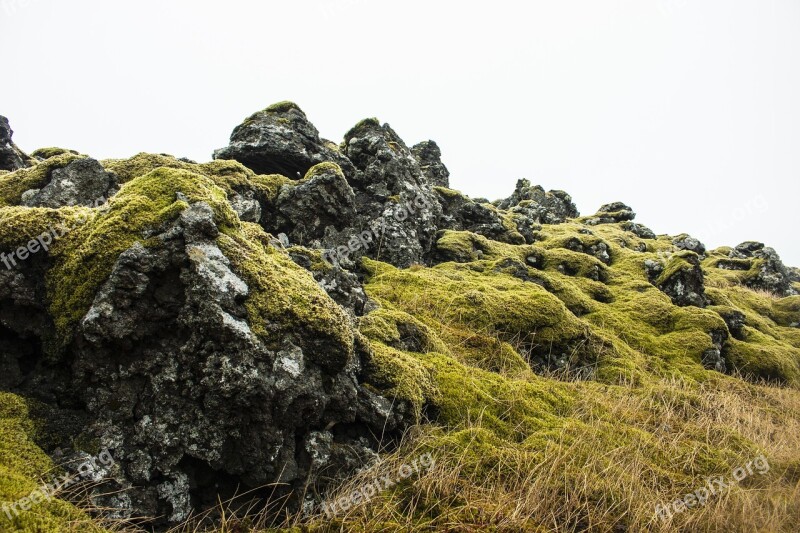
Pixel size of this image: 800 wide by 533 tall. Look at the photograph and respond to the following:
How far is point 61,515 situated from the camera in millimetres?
3188

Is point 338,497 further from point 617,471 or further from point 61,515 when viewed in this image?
point 617,471

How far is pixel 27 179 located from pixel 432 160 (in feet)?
74.6

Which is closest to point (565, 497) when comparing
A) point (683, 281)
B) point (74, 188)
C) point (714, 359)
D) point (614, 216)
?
point (74, 188)

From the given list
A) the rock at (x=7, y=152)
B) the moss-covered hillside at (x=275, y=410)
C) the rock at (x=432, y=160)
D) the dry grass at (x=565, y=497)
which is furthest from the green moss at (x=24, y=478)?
the rock at (x=432, y=160)

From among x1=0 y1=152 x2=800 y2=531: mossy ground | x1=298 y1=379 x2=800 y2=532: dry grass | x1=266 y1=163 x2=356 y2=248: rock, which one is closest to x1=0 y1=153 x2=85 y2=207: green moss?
x1=0 y1=152 x2=800 y2=531: mossy ground

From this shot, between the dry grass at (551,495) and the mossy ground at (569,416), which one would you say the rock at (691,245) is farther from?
the dry grass at (551,495)

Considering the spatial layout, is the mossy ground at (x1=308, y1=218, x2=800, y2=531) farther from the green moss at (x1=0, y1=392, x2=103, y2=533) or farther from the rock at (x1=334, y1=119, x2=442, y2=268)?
the green moss at (x1=0, y1=392, x2=103, y2=533)

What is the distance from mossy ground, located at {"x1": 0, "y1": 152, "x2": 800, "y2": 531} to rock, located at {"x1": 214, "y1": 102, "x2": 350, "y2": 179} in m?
3.62

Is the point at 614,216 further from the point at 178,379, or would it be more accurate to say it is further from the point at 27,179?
the point at 178,379

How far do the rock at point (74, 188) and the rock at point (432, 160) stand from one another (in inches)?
793

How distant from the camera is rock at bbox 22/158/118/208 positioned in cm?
836

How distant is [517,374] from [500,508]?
12.9ft

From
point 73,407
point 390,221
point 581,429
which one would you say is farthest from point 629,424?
point 390,221

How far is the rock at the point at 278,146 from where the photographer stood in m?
14.9
